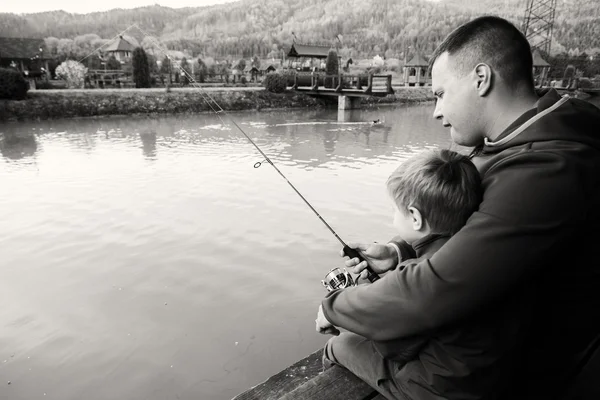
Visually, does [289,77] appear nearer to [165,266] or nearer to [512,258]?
[165,266]

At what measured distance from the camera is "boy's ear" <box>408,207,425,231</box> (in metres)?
1.40

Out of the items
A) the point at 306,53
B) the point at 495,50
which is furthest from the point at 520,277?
the point at 306,53

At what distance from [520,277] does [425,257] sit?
351 millimetres

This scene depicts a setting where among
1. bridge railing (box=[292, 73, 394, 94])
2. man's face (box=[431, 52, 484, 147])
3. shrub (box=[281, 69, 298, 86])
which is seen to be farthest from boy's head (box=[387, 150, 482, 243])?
shrub (box=[281, 69, 298, 86])

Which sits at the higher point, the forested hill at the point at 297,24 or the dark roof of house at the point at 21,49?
the forested hill at the point at 297,24

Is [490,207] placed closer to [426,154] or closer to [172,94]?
[426,154]

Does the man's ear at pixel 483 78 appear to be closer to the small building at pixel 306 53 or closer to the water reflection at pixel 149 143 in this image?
the water reflection at pixel 149 143

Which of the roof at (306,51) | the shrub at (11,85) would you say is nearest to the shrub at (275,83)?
the roof at (306,51)

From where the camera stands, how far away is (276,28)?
6004 inches

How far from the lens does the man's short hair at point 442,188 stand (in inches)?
50.1

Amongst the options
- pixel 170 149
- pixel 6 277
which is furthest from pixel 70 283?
pixel 170 149

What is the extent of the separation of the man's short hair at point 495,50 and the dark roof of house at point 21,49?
145ft

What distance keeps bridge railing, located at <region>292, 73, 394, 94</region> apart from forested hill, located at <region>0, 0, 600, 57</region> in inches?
2443

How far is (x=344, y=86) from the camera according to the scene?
28719 millimetres
